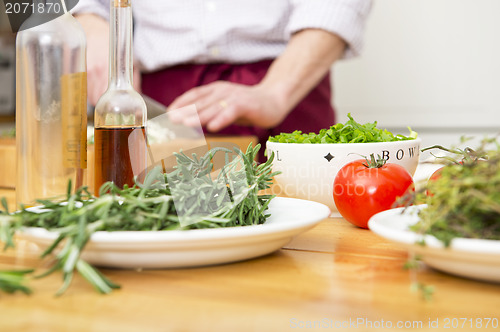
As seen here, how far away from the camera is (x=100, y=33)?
5.95ft

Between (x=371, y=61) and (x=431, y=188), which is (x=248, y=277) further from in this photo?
(x=371, y=61)

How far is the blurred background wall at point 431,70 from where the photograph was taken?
9.79 feet

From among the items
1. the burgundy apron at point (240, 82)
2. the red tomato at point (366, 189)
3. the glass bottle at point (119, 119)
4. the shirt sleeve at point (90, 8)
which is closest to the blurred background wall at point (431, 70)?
the burgundy apron at point (240, 82)

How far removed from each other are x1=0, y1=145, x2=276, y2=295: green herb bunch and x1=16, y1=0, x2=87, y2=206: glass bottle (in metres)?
0.21

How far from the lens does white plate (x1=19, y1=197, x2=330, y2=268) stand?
1.68ft

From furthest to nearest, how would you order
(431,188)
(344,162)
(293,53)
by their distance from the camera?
1. (293,53)
2. (344,162)
3. (431,188)

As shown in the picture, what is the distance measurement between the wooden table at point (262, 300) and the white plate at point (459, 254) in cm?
2

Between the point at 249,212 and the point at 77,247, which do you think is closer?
the point at 77,247

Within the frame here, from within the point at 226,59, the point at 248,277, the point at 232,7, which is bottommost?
the point at 248,277

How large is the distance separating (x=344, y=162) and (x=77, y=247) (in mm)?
510

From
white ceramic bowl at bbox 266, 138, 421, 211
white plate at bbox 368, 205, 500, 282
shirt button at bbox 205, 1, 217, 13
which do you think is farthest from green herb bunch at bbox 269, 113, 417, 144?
shirt button at bbox 205, 1, 217, 13

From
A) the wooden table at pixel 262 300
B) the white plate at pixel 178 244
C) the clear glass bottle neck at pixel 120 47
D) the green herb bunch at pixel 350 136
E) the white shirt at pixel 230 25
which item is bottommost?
the wooden table at pixel 262 300

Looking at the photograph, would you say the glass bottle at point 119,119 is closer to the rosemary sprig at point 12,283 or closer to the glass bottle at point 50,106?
the glass bottle at point 50,106

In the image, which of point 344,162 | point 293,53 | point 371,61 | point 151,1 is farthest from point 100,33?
point 371,61
